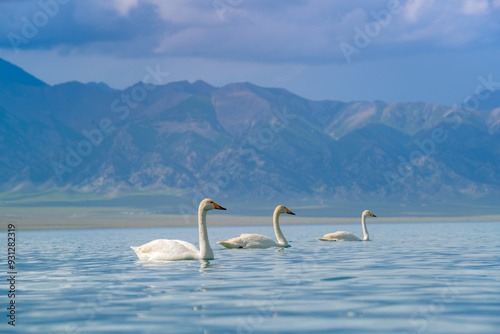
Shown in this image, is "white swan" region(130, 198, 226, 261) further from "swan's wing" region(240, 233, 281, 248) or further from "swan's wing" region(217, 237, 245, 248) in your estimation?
"swan's wing" region(240, 233, 281, 248)

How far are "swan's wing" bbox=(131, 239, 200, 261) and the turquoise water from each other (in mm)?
593

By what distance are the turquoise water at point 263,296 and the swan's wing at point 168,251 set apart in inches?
23.4

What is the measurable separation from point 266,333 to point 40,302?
24.0ft

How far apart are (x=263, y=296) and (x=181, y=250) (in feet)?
40.2

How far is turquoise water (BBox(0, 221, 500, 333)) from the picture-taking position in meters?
15.6

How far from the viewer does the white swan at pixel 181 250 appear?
31.3 meters

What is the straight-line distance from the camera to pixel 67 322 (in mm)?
16312

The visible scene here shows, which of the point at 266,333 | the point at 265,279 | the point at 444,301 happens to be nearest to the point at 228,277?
the point at 265,279

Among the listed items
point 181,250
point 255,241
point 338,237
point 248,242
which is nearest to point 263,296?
point 181,250

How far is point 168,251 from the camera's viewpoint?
31750mm

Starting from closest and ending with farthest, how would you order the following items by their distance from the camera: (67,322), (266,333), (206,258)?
1. (266,333)
2. (67,322)
3. (206,258)

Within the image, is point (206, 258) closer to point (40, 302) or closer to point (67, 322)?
point (40, 302)

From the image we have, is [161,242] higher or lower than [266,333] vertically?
higher

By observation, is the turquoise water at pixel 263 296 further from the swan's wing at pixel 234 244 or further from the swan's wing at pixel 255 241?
the swan's wing at pixel 255 241
